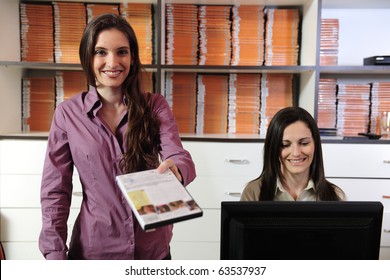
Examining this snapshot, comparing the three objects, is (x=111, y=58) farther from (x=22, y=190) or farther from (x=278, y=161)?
(x=22, y=190)

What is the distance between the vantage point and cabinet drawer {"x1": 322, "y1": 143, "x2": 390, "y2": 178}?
2.27m

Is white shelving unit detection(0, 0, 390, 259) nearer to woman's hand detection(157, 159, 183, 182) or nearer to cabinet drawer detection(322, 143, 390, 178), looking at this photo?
cabinet drawer detection(322, 143, 390, 178)

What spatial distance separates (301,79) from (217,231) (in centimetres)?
120

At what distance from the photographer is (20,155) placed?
2277 mm


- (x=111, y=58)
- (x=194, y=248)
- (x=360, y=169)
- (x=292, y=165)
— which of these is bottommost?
(x=194, y=248)

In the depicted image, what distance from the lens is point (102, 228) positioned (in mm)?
1175

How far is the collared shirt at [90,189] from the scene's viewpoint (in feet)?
3.80

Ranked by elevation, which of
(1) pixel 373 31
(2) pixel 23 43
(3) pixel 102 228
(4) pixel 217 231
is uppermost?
(1) pixel 373 31

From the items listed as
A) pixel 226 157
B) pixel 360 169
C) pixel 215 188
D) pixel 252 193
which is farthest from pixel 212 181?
pixel 360 169

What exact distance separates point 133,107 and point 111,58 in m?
0.17

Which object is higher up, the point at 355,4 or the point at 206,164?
the point at 355,4

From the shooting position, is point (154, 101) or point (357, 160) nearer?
point (154, 101)
